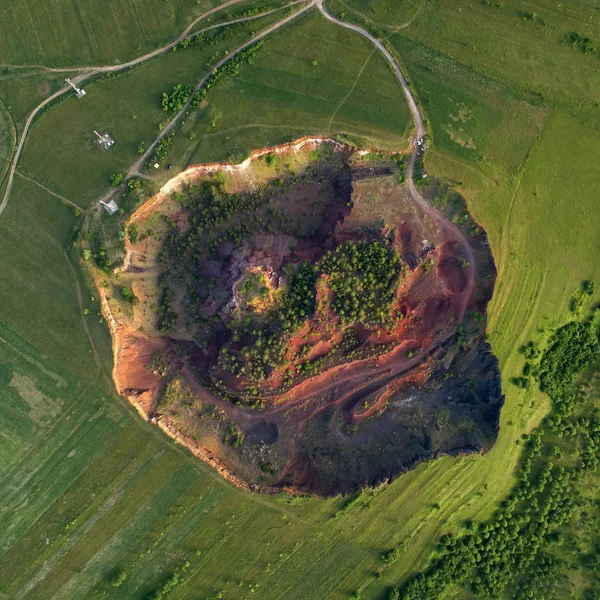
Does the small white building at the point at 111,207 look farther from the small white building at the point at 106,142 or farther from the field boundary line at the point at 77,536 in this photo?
the field boundary line at the point at 77,536

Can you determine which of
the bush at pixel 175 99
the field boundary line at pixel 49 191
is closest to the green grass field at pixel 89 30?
the bush at pixel 175 99

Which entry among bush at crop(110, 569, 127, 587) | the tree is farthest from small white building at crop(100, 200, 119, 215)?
bush at crop(110, 569, 127, 587)

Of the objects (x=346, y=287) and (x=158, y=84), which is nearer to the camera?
(x=346, y=287)

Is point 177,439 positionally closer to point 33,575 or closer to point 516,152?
point 33,575

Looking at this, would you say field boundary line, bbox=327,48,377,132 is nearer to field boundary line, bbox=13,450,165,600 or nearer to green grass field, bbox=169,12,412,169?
green grass field, bbox=169,12,412,169

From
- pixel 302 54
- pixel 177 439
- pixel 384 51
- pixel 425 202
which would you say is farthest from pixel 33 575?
pixel 384 51

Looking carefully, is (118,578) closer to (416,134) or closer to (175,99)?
(175,99)
